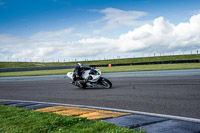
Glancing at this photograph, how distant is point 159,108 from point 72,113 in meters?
2.48

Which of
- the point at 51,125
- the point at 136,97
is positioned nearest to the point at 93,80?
the point at 136,97

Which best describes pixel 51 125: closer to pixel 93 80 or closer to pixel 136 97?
pixel 136 97

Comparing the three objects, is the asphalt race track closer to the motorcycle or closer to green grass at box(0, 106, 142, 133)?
the motorcycle

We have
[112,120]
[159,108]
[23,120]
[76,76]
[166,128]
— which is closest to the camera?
[166,128]

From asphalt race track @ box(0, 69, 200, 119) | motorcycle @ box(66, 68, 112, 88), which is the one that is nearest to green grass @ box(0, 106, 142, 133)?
asphalt race track @ box(0, 69, 200, 119)

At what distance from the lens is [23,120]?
15.6 feet

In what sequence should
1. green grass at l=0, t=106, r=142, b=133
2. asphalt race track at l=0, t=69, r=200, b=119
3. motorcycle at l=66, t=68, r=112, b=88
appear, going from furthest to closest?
1. motorcycle at l=66, t=68, r=112, b=88
2. asphalt race track at l=0, t=69, r=200, b=119
3. green grass at l=0, t=106, r=142, b=133

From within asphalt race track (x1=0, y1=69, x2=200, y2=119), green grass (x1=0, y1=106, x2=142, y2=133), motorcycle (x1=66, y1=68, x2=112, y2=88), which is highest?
motorcycle (x1=66, y1=68, x2=112, y2=88)

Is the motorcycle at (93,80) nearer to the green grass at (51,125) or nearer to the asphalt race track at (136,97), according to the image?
the asphalt race track at (136,97)

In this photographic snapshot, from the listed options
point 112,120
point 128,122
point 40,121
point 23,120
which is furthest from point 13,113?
point 128,122

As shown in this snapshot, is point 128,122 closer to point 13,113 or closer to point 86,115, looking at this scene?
point 86,115

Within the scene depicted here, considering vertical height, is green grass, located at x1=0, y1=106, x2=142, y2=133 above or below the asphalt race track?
above

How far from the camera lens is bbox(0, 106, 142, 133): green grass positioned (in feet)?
12.5

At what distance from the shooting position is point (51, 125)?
417 centimetres
